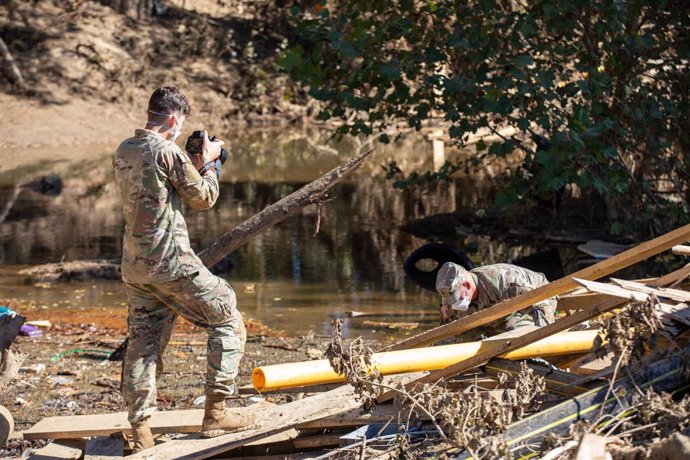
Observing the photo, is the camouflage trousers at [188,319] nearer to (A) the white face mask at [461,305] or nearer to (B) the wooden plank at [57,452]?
(B) the wooden plank at [57,452]

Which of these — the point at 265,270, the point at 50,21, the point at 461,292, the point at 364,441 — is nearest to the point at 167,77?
the point at 50,21

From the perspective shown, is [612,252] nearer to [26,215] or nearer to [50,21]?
[26,215]

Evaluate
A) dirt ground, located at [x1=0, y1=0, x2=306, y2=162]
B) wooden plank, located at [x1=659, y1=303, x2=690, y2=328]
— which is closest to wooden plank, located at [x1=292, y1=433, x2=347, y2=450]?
wooden plank, located at [x1=659, y1=303, x2=690, y2=328]

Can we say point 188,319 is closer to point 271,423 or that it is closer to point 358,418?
point 271,423

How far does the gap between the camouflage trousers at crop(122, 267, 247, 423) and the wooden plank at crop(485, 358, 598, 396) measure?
4.41 feet

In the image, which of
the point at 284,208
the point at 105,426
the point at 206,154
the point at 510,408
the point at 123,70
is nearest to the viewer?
the point at 510,408

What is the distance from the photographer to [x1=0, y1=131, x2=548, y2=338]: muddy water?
11.0 metres

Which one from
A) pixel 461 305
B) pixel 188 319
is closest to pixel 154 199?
pixel 188 319

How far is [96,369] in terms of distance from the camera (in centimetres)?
840

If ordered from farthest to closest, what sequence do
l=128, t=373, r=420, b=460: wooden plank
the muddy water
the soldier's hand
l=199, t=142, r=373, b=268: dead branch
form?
the muddy water < l=199, t=142, r=373, b=268: dead branch < the soldier's hand < l=128, t=373, r=420, b=460: wooden plank

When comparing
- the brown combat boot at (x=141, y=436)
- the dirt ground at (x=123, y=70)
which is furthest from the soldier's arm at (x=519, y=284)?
the dirt ground at (x=123, y=70)

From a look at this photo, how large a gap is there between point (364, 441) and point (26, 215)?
Answer: 13211 mm

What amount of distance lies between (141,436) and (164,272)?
91 cm

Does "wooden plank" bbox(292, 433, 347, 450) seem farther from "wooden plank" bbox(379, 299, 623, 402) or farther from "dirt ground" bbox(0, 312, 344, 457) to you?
"dirt ground" bbox(0, 312, 344, 457)
